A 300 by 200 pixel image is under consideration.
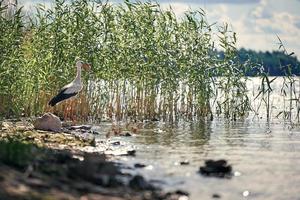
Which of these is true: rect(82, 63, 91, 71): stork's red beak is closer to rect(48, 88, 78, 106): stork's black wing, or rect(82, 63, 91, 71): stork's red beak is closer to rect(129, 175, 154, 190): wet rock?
rect(48, 88, 78, 106): stork's black wing

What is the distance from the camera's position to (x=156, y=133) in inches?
1088

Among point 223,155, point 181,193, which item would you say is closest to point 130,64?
point 223,155

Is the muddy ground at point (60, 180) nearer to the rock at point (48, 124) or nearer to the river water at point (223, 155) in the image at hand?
the river water at point (223, 155)

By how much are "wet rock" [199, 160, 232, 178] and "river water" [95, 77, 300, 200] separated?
203mm

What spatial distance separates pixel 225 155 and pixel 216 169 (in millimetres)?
4663

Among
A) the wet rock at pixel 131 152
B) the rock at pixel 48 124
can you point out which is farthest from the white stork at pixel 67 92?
the wet rock at pixel 131 152

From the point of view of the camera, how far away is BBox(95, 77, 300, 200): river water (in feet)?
51.3

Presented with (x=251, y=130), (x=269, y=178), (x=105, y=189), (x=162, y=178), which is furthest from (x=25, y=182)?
(x=251, y=130)

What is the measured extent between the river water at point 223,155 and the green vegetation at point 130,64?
4.67ft

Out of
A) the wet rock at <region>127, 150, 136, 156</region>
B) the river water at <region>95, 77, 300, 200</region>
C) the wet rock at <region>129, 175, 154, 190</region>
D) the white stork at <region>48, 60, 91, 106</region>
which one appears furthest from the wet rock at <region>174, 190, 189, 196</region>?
the white stork at <region>48, 60, 91, 106</region>

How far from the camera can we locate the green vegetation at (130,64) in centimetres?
3098

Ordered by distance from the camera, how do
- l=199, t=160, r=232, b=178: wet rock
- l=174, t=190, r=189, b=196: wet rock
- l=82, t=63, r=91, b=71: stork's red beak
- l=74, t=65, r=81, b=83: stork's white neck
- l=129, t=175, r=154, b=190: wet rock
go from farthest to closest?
l=82, t=63, r=91, b=71: stork's red beak
l=74, t=65, r=81, b=83: stork's white neck
l=199, t=160, r=232, b=178: wet rock
l=174, t=190, r=189, b=196: wet rock
l=129, t=175, r=154, b=190: wet rock

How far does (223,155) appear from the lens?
71.4 ft

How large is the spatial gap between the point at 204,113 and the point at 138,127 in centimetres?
539
